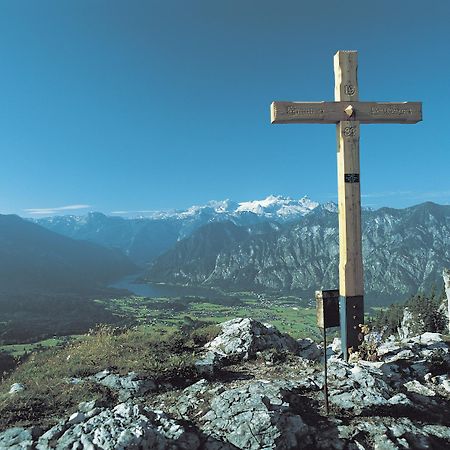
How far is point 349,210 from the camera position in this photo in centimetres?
1241

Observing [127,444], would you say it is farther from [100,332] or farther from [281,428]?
[100,332]

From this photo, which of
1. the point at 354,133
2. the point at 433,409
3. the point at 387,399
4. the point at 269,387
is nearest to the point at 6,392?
the point at 269,387

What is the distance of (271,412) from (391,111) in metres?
10.5

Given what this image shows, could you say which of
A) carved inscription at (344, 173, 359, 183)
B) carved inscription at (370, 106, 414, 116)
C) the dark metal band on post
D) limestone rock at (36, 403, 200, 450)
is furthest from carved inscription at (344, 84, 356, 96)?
limestone rock at (36, 403, 200, 450)

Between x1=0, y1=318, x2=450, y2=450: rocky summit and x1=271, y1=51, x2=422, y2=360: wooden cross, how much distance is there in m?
1.40

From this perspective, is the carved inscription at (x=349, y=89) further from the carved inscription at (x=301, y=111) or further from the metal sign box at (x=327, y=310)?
the metal sign box at (x=327, y=310)

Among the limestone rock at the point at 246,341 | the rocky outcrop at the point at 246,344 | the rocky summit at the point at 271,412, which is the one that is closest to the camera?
the rocky summit at the point at 271,412

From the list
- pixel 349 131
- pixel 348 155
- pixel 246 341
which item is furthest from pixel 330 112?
pixel 246 341

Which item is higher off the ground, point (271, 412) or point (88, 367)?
point (271, 412)

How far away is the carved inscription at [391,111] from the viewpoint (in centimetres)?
1284

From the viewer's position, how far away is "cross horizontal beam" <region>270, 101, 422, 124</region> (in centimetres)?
1248

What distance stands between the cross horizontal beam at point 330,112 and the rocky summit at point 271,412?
7.65m

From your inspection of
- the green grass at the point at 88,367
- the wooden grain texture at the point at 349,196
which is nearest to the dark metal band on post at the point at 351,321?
the wooden grain texture at the point at 349,196

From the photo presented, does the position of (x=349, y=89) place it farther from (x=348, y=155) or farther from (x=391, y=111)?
(x=348, y=155)
